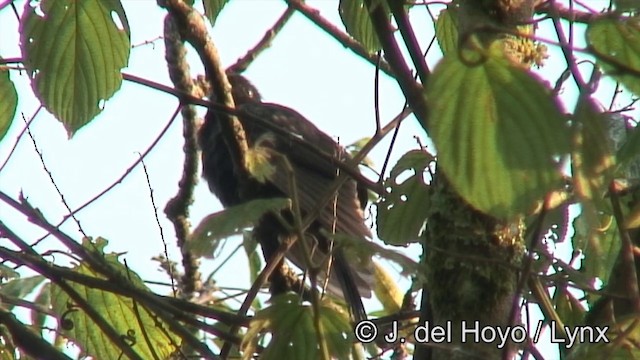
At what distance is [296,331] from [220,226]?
7.0 inches

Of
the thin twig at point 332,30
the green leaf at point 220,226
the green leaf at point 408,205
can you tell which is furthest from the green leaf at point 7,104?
the thin twig at point 332,30

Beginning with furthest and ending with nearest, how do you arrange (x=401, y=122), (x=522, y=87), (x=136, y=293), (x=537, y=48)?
(x=401, y=122)
(x=136, y=293)
(x=537, y=48)
(x=522, y=87)

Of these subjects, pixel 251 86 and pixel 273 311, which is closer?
pixel 273 311

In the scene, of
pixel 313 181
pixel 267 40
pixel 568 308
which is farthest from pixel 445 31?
pixel 313 181

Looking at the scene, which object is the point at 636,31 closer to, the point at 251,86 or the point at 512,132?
the point at 512,132

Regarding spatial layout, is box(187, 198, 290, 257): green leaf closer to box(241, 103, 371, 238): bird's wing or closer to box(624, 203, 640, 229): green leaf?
box(624, 203, 640, 229): green leaf

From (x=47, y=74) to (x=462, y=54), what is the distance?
827mm

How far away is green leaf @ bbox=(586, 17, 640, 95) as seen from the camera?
1.13 metres

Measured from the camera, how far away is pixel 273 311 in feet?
4.65

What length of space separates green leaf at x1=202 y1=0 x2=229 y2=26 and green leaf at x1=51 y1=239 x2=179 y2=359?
1.65ft

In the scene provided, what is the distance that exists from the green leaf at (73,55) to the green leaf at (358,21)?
0.51 metres

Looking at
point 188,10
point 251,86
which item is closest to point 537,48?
point 188,10

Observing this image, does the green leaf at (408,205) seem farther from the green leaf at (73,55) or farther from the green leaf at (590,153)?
the green leaf at (590,153)

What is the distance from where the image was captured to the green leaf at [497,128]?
96cm
